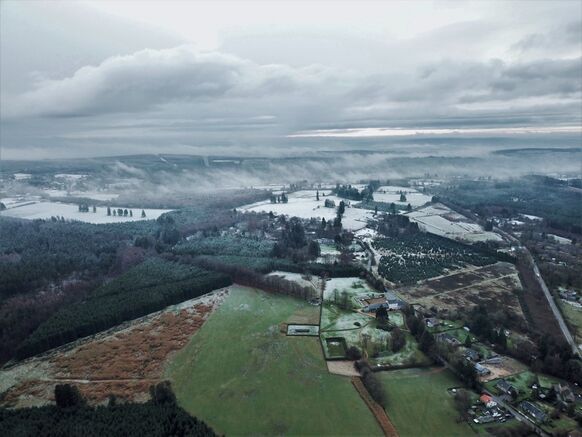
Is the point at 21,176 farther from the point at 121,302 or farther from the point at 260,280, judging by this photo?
the point at 260,280

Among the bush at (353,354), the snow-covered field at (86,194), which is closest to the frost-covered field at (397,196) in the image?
the bush at (353,354)

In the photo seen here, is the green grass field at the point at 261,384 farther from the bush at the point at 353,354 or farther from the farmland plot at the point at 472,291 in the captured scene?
the farmland plot at the point at 472,291

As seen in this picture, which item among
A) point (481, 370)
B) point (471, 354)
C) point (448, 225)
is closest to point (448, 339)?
point (471, 354)

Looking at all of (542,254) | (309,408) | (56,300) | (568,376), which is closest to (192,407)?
(309,408)

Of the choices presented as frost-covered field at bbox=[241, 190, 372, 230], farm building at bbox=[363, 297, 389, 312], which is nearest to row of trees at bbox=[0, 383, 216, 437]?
farm building at bbox=[363, 297, 389, 312]

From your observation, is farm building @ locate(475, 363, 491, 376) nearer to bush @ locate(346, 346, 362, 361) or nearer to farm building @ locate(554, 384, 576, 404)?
farm building @ locate(554, 384, 576, 404)

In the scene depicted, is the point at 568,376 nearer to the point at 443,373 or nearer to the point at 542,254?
the point at 443,373
